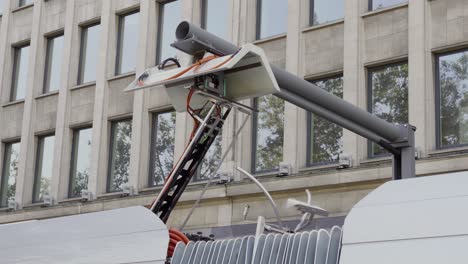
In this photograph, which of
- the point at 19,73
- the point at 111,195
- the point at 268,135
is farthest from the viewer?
the point at 19,73

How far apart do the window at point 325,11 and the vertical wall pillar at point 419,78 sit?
260 centimetres

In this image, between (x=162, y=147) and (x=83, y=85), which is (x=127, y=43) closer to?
(x=83, y=85)

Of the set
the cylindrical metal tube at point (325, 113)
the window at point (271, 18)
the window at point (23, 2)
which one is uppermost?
the window at point (23, 2)

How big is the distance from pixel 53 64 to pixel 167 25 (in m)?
6.02

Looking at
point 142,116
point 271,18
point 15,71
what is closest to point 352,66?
point 271,18

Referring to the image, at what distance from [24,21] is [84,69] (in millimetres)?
4223

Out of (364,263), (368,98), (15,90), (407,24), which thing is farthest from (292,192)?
(364,263)

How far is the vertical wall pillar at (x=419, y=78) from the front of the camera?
69.9 feet

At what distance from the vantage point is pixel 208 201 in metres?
25.6

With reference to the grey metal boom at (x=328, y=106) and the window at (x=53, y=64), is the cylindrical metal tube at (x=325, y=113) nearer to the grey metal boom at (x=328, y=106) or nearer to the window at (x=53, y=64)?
the grey metal boom at (x=328, y=106)

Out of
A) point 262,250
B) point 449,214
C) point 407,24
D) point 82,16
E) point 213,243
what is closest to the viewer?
point 449,214

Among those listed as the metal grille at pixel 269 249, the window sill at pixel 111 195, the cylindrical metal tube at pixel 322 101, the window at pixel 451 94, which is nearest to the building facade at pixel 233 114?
the window at pixel 451 94

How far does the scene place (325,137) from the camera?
24.1 meters

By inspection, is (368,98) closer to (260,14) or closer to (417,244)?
(260,14)
